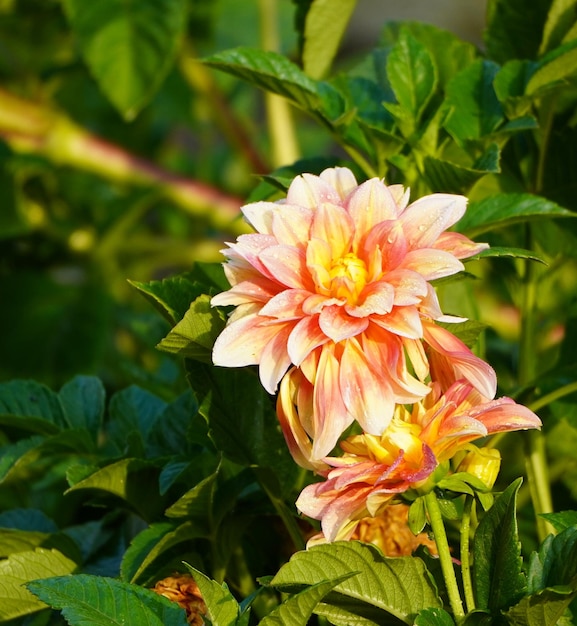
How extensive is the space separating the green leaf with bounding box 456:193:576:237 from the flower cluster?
8cm

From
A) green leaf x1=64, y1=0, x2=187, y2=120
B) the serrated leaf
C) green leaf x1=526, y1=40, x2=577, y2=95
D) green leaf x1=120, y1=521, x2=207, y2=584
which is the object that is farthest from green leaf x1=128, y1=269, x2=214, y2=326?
green leaf x1=64, y1=0, x2=187, y2=120

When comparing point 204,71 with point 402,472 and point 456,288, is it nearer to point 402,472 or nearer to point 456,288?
point 456,288

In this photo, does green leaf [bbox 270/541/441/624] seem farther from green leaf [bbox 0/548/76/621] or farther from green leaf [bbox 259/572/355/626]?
green leaf [bbox 0/548/76/621]

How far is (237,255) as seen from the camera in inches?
17.5

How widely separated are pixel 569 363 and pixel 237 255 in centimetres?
→ 27

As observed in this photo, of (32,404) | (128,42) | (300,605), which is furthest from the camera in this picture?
(128,42)

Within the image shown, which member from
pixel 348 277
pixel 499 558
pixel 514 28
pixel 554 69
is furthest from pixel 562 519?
pixel 514 28

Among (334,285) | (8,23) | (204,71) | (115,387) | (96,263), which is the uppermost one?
(8,23)

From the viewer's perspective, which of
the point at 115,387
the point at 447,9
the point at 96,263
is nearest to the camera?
the point at 115,387

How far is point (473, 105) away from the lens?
1.95ft

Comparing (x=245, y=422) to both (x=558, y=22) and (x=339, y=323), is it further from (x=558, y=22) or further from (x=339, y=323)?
(x=558, y=22)

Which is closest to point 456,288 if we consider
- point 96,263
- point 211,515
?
point 211,515

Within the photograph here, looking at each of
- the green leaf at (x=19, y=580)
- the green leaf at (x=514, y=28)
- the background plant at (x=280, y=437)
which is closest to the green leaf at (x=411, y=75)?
the background plant at (x=280, y=437)

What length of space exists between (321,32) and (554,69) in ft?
0.53
